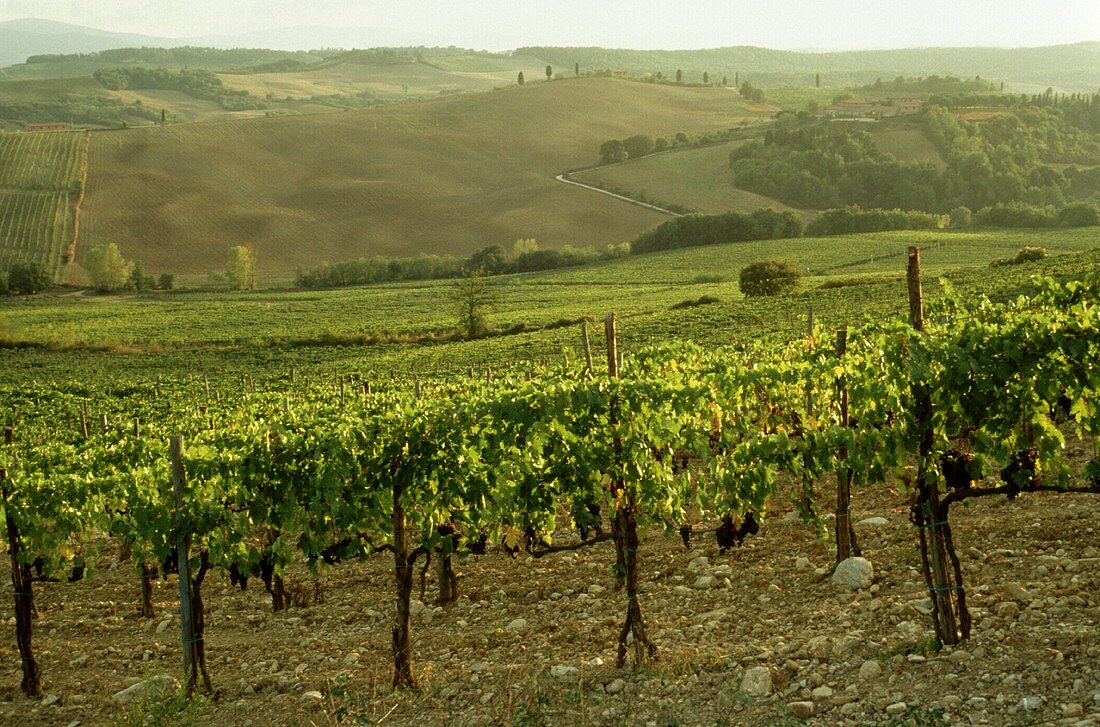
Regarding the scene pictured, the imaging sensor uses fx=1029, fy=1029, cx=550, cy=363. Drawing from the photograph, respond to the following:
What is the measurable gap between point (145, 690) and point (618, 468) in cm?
474

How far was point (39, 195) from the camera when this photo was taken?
90.8 m

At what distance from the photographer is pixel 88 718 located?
902cm

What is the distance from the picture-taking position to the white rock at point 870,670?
712 centimetres

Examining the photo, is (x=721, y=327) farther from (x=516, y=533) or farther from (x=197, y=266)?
(x=197, y=266)

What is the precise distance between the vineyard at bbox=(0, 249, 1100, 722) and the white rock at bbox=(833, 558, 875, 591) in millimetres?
325

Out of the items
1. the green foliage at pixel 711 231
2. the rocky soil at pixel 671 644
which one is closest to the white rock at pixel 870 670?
the rocky soil at pixel 671 644

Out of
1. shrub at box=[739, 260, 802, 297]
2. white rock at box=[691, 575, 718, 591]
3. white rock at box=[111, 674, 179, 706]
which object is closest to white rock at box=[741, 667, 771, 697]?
white rock at box=[691, 575, 718, 591]

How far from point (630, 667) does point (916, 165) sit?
9720 cm

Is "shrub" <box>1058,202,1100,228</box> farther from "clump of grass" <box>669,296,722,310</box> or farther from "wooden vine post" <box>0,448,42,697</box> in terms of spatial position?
"wooden vine post" <box>0,448,42,697</box>

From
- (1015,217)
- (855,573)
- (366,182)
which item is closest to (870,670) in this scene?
(855,573)

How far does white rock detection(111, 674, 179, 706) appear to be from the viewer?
352 inches

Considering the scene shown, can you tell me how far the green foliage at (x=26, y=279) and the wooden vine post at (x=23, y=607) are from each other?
66236 mm

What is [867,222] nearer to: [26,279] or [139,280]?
[139,280]

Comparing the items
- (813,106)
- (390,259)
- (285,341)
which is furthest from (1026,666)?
(813,106)
